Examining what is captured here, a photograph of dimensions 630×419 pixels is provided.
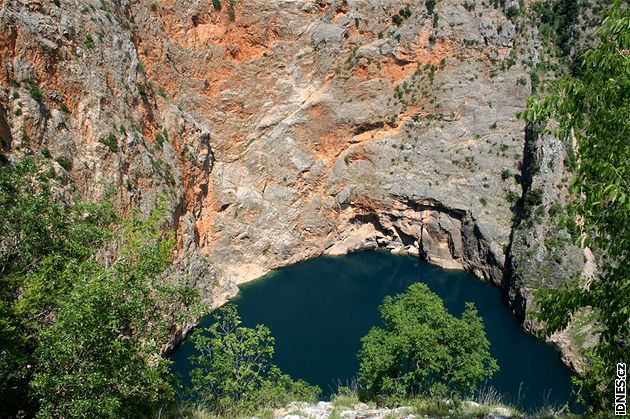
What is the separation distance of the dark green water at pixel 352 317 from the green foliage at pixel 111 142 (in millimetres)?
13969

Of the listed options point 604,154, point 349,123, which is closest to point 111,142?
point 349,123

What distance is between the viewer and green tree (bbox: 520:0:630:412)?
6.39 metres

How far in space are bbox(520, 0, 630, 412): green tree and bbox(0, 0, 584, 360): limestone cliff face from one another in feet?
123

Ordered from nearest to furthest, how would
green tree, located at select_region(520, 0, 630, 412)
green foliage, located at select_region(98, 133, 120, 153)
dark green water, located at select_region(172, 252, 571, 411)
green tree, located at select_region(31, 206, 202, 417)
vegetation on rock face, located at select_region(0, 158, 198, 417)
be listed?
green tree, located at select_region(520, 0, 630, 412) → green tree, located at select_region(31, 206, 202, 417) → vegetation on rock face, located at select_region(0, 158, 198, 417) → green foliage, located at select_region(98, 133, 120, 153) → dark green water, located at select_region(172, 252, 571, 411)

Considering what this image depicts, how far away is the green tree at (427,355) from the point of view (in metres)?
19.4

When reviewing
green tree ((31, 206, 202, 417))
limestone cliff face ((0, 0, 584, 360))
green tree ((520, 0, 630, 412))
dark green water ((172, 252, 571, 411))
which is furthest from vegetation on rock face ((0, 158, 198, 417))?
limestone cliff face ((0, 0, 584, 360))

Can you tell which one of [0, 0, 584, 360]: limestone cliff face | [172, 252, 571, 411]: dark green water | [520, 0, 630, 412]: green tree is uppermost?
[0, 0, 584, 360]: limestone cliff face

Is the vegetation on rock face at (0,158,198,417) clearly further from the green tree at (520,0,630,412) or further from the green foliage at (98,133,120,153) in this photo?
the green foliage at (98,133,120,153)

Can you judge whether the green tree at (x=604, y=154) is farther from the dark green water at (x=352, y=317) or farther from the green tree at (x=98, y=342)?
the dark green water at (x=352, y=317)

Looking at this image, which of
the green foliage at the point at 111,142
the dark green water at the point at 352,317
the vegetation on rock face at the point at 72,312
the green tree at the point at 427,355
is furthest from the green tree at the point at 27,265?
the dark green water at the point at 352,317

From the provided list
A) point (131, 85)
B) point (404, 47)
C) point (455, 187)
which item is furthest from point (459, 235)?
point (131, 85)

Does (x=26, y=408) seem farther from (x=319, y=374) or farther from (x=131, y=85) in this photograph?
(x=131, y=85)

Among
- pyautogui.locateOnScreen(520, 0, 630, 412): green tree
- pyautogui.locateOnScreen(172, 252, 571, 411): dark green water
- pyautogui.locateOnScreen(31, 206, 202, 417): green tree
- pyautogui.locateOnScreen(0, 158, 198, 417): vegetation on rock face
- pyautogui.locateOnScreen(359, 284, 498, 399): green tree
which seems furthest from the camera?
pyautogui.locateOnScreen(172, 252, 571, 411): dark green water

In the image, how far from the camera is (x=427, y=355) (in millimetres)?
19250
